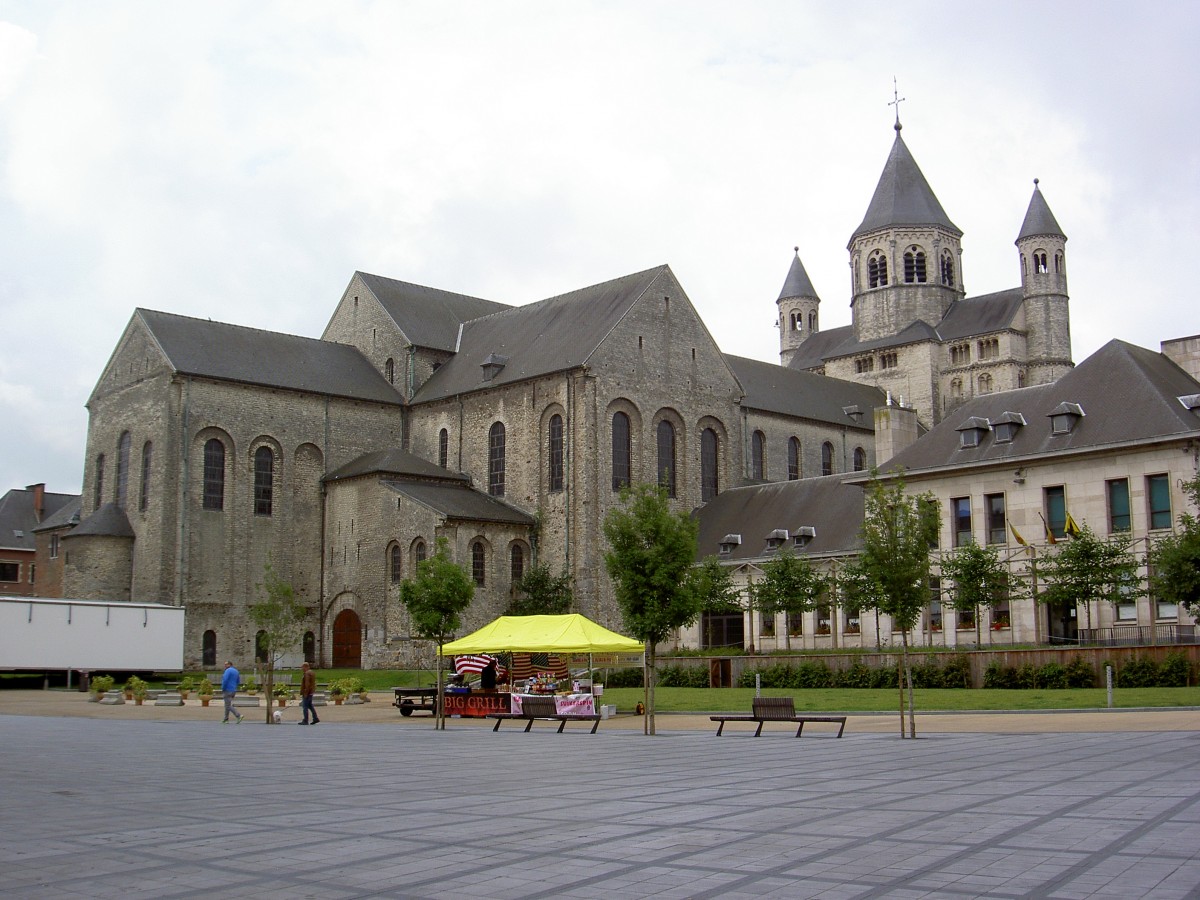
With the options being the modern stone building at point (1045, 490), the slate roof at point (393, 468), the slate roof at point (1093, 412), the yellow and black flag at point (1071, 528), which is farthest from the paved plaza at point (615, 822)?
the slate roof at point (393, 468)

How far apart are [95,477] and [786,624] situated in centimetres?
3532

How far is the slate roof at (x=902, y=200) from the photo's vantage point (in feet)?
309

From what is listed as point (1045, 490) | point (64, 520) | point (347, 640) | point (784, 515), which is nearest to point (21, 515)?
point (64, 520)

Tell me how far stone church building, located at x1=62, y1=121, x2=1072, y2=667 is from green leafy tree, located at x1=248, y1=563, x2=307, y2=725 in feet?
4.32

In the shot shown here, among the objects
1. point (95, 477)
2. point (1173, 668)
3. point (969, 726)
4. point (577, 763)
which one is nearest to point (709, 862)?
point (577, 763)

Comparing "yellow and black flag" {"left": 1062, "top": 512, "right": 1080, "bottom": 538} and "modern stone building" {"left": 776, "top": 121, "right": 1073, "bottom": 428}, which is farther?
"modern stone building" {"left": 776, "top": 121, "right": 1073, "bottom": 428}

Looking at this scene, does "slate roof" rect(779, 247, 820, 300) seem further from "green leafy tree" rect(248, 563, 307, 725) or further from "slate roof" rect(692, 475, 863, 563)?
"green leafy tree" rect(248, 563, 307, 725)

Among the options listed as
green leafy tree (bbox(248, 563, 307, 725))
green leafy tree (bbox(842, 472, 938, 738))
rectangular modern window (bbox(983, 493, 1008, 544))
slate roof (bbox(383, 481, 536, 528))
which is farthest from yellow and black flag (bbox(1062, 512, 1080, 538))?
green leafy tree (bbox(248, 563, 307, 725))

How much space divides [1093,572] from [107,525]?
143 feet

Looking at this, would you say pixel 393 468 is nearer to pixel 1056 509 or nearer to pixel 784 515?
pixel 784 515

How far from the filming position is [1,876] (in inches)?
379

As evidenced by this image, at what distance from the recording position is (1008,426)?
159ft

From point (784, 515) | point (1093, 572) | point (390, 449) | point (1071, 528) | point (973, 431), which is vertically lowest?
point (1093, 572)

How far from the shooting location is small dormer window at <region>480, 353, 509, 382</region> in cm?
6456
